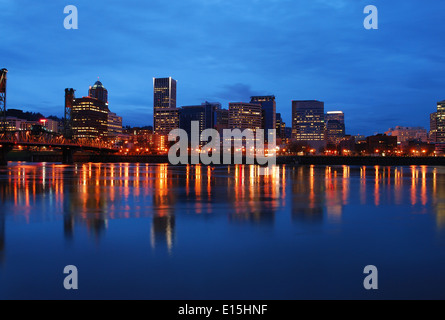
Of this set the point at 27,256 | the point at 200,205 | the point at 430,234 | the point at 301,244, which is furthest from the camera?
the point at 200,205

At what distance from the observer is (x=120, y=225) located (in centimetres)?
1394

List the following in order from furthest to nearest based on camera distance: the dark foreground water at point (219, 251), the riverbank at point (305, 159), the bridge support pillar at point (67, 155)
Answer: the riverbank at point (305, 159)
the bridge support pillar at point (67, 155)
the dark foreground water at point (219, 251)

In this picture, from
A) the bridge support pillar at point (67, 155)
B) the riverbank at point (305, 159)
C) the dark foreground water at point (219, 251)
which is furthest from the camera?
the riverbank at point (305, 159)

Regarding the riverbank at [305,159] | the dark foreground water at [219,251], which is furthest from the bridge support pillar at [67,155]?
the dark foreground water at [219,251]

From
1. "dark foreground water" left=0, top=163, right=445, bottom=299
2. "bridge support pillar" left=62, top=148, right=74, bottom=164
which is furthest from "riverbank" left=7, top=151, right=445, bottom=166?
"dark foreground water" left=0, top=163, right=445, bottom=299

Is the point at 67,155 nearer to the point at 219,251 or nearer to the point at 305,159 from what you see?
the point at 305,159

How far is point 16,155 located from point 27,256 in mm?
176054

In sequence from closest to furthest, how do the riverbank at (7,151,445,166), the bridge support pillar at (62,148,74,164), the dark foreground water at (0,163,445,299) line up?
the dark foreground water at (0,163,445,299) < the bridge support pillar at (62,148,74,164) < the riverbank at (7,151,445,166)

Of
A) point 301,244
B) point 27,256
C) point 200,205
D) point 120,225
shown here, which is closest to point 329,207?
point 200,205

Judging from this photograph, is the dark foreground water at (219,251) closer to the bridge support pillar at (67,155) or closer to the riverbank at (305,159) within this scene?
the bridge support pillar at (67,155)

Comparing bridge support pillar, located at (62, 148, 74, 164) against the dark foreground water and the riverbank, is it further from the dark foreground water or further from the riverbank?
the dark foreground water

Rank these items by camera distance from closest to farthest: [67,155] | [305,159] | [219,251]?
[219,251] < [67,155] < [305,159]

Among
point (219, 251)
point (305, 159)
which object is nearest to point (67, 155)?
point (305, 159)
